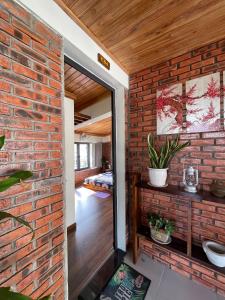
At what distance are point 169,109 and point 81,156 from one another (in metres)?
5.62

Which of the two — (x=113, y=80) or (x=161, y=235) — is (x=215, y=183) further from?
(x=113, y=80)

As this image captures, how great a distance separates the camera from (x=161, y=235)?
5.37 ft

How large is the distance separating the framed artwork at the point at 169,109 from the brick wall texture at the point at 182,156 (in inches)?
3.3

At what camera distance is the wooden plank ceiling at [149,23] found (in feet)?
3.63

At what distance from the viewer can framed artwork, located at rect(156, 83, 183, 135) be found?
5.61ft

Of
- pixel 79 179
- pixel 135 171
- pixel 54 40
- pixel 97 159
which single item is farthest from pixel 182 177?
pixel 97 159

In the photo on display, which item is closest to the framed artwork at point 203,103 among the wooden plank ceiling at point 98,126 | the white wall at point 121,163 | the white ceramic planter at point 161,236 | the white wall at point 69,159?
the white wall at point 121,163

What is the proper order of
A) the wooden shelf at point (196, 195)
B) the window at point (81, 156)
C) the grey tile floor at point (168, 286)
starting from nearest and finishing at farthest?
the wooden shelf at point (196, 195)
the grey tile floor at point (168, 286)
the window at point (81, 156)

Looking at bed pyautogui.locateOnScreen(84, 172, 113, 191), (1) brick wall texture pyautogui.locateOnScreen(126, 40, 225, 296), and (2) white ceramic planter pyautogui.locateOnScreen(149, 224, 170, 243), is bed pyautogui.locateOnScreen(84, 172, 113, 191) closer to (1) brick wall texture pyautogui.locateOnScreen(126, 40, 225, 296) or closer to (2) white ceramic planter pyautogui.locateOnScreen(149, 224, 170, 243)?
(1) brick wall texture pyautogui.locateOnScreen(126, 40, 225, 296)

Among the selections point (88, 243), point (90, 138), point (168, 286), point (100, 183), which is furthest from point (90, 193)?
point (168, 286)

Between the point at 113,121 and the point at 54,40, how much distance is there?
1.19m

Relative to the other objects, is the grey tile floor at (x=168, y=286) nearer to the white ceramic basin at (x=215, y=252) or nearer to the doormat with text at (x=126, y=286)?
the doormat with text at (x=126, y=286)

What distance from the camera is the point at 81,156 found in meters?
6.89

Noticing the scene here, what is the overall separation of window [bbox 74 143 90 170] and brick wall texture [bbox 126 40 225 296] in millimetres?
4773
